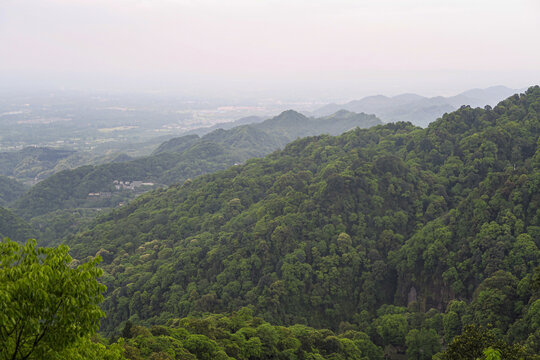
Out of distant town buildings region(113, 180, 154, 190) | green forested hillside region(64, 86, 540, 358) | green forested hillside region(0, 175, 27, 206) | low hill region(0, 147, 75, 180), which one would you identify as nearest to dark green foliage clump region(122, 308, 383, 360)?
green forested hillside region(64, 86, 540, 358)

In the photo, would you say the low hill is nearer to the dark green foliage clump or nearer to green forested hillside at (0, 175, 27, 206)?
green forested hillside at (0, 175, 27, 206)

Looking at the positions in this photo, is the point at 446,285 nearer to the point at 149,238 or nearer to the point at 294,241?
the point at 294,241

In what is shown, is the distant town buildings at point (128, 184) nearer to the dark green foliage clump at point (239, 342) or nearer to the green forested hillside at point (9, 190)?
the green forested hillside at point (9, 190)

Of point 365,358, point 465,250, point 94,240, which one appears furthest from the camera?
point 94,240

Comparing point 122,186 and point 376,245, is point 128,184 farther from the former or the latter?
point 376,245

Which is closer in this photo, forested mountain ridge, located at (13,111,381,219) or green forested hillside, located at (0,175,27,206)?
forested mountain ridge, located at (13,111,381,219)

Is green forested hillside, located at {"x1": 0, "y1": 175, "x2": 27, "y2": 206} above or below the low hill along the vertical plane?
below

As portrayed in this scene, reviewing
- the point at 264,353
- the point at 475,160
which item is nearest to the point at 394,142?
the point at 475,160

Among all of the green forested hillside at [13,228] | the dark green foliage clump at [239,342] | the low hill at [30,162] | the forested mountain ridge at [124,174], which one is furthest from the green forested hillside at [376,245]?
the low hill at [30,162]

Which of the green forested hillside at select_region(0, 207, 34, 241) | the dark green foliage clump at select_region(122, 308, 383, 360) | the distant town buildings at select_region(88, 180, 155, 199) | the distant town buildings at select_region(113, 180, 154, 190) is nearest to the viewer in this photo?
the dark green foliage clump at select_region(122, 308, 383, 360)
